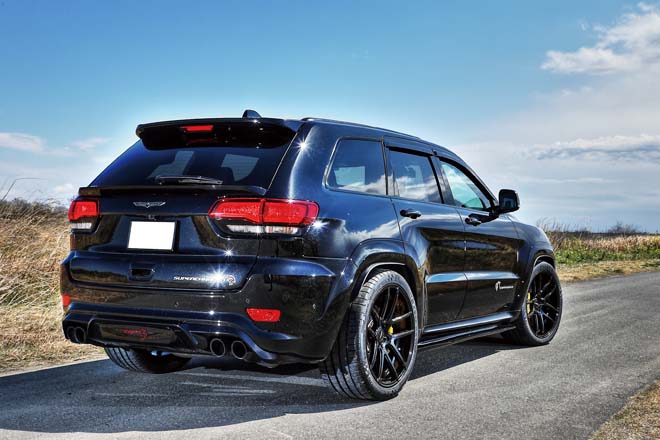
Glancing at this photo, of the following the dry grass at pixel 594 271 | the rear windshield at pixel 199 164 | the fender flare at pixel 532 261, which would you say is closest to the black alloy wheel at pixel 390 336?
the rear windshield at pixel 199 164

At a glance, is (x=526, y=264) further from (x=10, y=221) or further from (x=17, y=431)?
(x=10, y=221)

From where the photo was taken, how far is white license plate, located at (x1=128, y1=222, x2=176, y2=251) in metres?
4.42

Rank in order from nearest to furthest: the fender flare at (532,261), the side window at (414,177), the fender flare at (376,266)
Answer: the fender flare at (376,266)
the side window at (414,177)
the fender flare at (532,261)

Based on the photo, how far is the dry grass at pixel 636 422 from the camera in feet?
13.4

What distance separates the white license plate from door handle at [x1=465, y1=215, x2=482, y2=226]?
2776mm

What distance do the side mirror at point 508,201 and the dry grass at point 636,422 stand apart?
7.13ft

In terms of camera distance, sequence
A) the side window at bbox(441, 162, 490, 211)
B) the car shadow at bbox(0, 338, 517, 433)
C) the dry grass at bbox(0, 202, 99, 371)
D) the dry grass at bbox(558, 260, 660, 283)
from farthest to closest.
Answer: the dry grass at bbox(558, 260, 660, 283) < the dry grass at bbox(0, 202, 99, 371) < the side window at bbox(441, 162, 490, 211) < the car shadow at bbox(0, 338, 517, 433)

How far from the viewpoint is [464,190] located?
6477 millimetres

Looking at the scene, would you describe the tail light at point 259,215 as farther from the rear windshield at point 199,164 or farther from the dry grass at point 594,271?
the dry grass at point 594,271

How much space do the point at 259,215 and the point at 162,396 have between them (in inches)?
65.4

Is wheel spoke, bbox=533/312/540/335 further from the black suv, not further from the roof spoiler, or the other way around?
the roof spoiler

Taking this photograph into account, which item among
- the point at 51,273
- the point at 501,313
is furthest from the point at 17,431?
the point at 51,273

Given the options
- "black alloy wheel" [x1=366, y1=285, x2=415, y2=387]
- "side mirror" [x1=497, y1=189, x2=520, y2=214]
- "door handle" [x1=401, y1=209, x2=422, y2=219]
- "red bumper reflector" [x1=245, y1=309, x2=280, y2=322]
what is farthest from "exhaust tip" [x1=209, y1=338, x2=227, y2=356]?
"side mirror" [x1=497, y1=189, x2=520, y2=214]

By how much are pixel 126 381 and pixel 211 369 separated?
73cm
